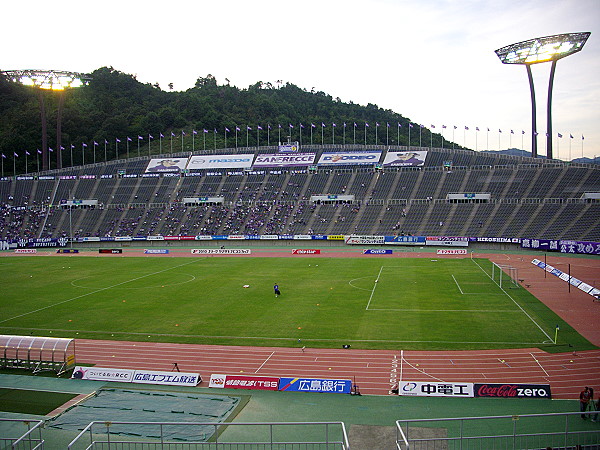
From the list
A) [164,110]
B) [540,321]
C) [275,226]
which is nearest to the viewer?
[540,321]

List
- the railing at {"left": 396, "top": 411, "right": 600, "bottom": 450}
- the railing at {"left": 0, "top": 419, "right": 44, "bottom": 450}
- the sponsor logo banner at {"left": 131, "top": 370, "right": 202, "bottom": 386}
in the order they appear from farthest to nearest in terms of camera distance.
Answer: the sponsor logo banner at {"left": 131, "top": 370, "right": 202, "bottom": 386}
the railing at {"left": 396, "top": 411, "right": 600, "bottom": 450}
the railing at {"left": 0, "top": 419, "right": 44, "bottom": 450}

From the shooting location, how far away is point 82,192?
321ft

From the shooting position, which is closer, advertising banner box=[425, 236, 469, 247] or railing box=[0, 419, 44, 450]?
railing box=[0, 419, 44, 450]

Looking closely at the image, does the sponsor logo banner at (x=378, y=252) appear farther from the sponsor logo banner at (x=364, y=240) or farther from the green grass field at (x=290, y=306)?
the green grass field at (x=290, y=306)

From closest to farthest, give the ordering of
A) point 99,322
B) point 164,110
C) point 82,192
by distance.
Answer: point 99,322 → point 82,192 → point 164,110

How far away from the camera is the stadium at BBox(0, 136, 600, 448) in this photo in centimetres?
1919

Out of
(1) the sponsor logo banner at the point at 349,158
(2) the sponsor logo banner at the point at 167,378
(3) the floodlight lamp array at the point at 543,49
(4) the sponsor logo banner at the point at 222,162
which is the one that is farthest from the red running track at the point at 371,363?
(4) the sponsor logo banner at the point at 222,162

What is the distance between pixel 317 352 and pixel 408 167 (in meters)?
69.1

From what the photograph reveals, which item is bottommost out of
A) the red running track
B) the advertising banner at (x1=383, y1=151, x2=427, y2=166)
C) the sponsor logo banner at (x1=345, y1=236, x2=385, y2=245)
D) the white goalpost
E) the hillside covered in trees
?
the red running track

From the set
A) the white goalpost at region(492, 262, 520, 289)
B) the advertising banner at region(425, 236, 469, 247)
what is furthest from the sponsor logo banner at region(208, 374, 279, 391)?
the advertising banner at region(425, 236, 469, 247)

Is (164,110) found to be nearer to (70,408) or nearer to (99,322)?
(99,322)

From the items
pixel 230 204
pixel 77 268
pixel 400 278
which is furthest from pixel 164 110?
pixel 400 278

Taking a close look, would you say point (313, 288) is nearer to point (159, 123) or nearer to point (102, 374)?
point (102, 374)

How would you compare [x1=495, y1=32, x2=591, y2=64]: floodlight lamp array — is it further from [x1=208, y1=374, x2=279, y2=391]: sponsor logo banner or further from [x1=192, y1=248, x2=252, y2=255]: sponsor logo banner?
[x1=208, y1=374, x2=279, y2=391]: sponsor logo banner
